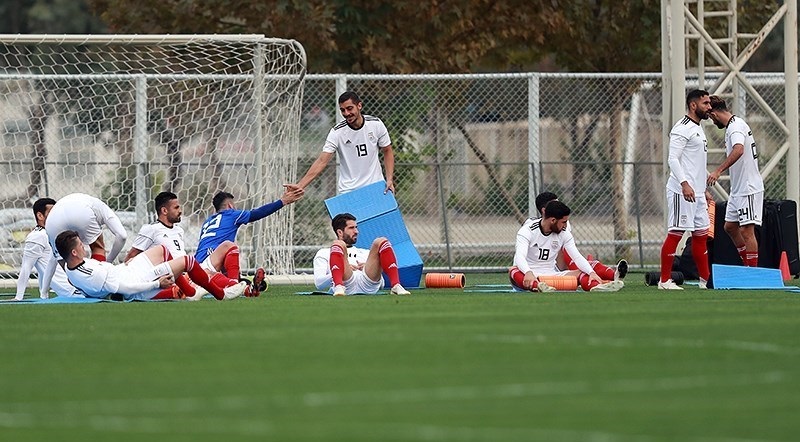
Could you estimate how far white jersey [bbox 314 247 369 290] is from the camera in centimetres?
1611

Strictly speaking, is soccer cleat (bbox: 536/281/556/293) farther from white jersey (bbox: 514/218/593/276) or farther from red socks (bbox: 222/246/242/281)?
red socks (bbox: 222/246/242/281)

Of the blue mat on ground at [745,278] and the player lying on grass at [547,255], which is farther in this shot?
the blue mat on ground at [745,278]

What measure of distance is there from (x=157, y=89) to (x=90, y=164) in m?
1.53

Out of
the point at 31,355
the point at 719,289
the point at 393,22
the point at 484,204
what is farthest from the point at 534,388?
the point at 393,22

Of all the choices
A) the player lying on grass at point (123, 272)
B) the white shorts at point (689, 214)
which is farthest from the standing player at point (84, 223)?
the white shorts at point (689, 214)

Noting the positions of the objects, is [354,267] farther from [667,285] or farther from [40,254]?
[40,254]

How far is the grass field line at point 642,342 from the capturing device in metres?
9.24

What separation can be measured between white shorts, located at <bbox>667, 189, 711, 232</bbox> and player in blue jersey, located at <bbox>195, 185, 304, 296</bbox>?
13.0 ft

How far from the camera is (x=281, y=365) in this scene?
8555 millimetres

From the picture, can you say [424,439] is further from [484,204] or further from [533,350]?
[484,204]

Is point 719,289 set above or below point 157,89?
below

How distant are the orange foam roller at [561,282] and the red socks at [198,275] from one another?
3.49 meters

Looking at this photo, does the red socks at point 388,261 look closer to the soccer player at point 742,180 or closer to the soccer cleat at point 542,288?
the soccer cleat at point 542,288

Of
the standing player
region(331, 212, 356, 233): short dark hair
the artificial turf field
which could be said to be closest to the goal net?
the standing player
